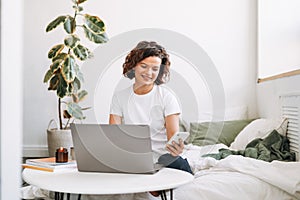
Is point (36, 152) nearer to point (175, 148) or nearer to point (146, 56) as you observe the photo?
point (146, 56)

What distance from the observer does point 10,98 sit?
0.60 m

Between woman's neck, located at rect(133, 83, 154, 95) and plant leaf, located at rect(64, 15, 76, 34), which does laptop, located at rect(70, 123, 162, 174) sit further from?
plant leaf, located at rect(64, 15, 76, 34)

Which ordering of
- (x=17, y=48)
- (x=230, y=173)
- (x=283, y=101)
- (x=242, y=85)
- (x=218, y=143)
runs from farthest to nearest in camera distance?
(x=242, y=85) < (x=218, y=143) < (x=283, y=101) < (x=230, y=173) < (x=17, y=48)

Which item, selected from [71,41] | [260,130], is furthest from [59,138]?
[260,130]

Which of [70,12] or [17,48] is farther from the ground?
[70,12]

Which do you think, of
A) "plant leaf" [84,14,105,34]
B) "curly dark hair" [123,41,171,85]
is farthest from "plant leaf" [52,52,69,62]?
"curly dark hair" [123,41,171,85]

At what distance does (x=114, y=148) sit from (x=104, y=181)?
14cm

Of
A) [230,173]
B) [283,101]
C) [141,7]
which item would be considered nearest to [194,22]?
[141,7]

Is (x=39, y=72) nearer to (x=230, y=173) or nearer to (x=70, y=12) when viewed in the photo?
(x=70, y=12)

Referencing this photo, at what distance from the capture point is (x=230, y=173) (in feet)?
7.21

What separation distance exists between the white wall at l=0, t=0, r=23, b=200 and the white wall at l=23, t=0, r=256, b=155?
326cm

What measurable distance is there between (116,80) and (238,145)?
142 cm

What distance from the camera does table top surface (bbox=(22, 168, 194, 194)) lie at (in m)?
1.40

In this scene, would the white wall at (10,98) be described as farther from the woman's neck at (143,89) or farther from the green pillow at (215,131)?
the green pillow at (215,131)
